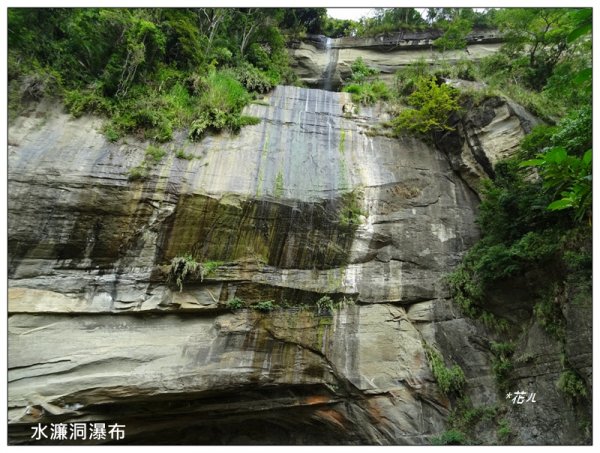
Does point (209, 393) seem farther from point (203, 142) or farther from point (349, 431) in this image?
point (203, 142)

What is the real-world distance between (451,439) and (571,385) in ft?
7.17

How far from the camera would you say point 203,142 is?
953 centimetres

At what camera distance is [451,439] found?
280 inches

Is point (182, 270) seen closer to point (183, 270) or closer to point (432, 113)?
point (183, 270)

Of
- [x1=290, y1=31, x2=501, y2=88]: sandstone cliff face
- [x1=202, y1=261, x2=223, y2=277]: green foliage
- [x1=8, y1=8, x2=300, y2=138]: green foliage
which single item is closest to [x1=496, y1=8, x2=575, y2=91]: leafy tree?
[x1=290, y1=31, x2=501, y2=88]: sandstone cliff face

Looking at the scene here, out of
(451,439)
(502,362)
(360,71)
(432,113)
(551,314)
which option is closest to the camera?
(451,439)

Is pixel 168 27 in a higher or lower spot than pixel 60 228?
higher

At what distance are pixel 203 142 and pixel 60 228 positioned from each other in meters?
3.59

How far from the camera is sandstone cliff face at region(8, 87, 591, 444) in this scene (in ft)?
23.7

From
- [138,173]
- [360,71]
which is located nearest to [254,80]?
[138,173]

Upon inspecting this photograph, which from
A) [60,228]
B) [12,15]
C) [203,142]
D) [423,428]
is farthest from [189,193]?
[423,428]

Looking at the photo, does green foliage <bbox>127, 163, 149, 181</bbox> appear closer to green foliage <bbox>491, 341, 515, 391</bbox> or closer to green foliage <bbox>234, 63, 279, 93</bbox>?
green foliage <bbox>234, 63, 279, 93</bbox>

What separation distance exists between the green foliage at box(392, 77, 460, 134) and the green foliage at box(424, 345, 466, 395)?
619 cm

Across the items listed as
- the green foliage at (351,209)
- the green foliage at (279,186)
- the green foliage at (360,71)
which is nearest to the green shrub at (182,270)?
the green foliage at (279,186)
